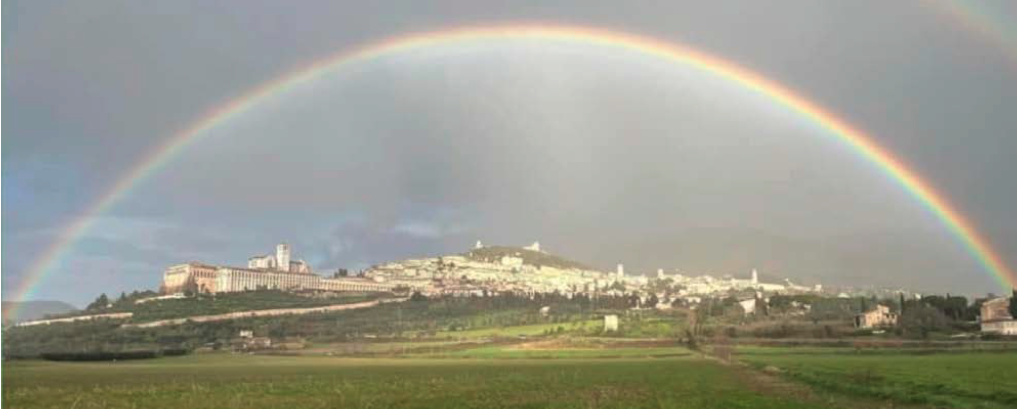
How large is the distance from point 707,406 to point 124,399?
39381 mm

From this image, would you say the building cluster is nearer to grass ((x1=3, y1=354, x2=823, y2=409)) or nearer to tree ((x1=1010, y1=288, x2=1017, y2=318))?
tree ((x1=1010, y1=288, x2=1017, y2=318))

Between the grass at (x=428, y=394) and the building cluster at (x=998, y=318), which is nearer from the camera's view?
the grass at (x=428, y=394)

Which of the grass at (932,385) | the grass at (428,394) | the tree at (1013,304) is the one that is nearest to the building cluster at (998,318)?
the tree at (1013,304)

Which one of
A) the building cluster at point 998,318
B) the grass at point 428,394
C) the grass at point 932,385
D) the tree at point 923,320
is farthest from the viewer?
the tree at point 923,320

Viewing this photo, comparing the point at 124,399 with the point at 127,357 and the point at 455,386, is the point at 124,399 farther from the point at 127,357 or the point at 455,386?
the point at 127,357

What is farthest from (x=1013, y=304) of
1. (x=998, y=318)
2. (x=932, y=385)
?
(x=932, y=385)

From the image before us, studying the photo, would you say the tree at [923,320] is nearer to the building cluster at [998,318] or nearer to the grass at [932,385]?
the building cluster at [998,318]

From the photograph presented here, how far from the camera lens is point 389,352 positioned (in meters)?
194

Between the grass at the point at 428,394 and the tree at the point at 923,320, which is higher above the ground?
the tree at the point at 923,320

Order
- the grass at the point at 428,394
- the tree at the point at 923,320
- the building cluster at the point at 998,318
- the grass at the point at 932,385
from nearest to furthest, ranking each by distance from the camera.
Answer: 1. the grass at the point at 932,385
2. the grass at the point at 428,394
3. the building cluster at the point at 998,318
4. the tree at the point at 923,320

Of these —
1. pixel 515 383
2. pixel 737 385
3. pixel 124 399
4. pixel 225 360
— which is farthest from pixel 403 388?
pixel 225 360

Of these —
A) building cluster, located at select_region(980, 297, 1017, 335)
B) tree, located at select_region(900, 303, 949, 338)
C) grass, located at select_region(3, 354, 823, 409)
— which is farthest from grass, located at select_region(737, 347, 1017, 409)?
building cluster, located at select_region(980, 297, 1017, 335)

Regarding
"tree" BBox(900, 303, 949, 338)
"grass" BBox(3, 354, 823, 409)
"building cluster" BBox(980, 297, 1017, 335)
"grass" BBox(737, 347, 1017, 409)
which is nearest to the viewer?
"grass" BBox(737, 347, 1017, 409)

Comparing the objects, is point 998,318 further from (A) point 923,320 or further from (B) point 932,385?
(B) point 932,385
